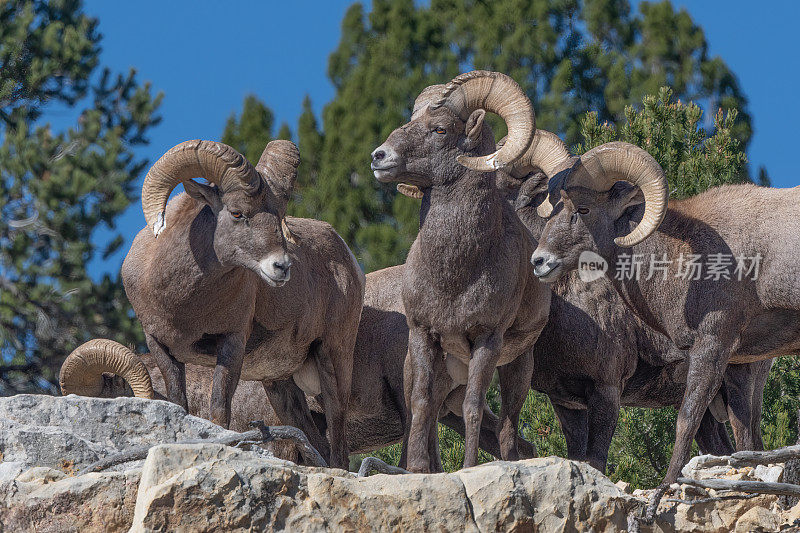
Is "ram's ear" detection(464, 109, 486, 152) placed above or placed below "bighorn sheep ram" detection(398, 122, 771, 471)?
above

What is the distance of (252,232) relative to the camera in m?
9.80

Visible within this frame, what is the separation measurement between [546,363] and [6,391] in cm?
930

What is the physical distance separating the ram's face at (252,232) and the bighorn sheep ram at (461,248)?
948mm

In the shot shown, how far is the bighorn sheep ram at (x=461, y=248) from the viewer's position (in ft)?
30.0

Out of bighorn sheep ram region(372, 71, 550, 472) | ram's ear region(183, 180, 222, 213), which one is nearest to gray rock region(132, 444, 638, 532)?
bighorn sheep ram region(372, 71, 550, 472)

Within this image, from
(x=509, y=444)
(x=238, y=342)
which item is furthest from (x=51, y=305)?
(x=509, y=444)

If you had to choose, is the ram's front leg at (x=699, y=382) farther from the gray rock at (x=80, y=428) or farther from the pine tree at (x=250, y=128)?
the pine tree at (x=250, y=128)

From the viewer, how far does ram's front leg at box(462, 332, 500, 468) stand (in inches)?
346

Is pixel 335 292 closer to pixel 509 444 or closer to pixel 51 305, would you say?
pixel 509 444

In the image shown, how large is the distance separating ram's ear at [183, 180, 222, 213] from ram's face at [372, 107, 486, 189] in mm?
1363

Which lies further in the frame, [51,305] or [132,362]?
[51,305]

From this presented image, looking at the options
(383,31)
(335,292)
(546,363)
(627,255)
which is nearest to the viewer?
(627,255)

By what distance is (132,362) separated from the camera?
36.6ft

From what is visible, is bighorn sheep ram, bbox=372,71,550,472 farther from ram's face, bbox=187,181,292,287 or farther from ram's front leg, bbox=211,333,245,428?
ram's front leg, bbox=211,333,245,428
